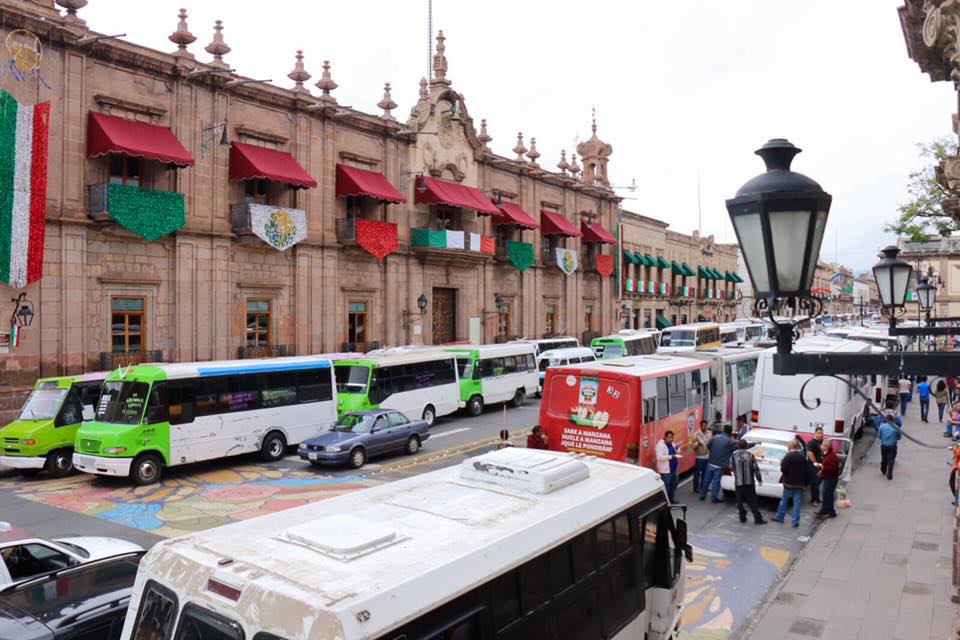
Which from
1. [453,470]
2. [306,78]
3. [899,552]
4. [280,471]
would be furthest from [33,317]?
[899,552]

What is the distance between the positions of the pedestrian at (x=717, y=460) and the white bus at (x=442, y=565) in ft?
24.3

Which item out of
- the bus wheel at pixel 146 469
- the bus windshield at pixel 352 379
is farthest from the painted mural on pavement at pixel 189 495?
the bus windshield at pixel 352 379

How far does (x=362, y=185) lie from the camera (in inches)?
1228

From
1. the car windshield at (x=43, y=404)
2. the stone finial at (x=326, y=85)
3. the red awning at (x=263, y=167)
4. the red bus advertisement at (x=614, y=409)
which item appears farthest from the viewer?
the stone finial at (x=326, y=85)

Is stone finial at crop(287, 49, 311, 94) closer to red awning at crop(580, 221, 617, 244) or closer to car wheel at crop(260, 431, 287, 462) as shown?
car wheel at crop(260, 431, 287, 462)

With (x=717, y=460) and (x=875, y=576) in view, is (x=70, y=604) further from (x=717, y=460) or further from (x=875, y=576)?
(x=717, y=460)

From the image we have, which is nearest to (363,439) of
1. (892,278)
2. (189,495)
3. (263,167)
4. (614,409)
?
(189,495)

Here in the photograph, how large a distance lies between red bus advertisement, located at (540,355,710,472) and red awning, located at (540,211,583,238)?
1113 inches

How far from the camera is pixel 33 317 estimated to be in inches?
866

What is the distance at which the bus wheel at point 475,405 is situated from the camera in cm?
2752

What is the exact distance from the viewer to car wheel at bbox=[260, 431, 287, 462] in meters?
19.3

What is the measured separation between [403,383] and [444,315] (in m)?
14.8

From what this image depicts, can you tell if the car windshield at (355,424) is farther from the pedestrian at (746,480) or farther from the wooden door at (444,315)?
the wooden door at (444,315)

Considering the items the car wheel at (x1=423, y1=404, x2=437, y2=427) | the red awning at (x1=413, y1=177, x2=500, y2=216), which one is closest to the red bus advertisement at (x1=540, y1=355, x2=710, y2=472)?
the car wheel at (x1=423, y1=404, x2=437, y2=427)
